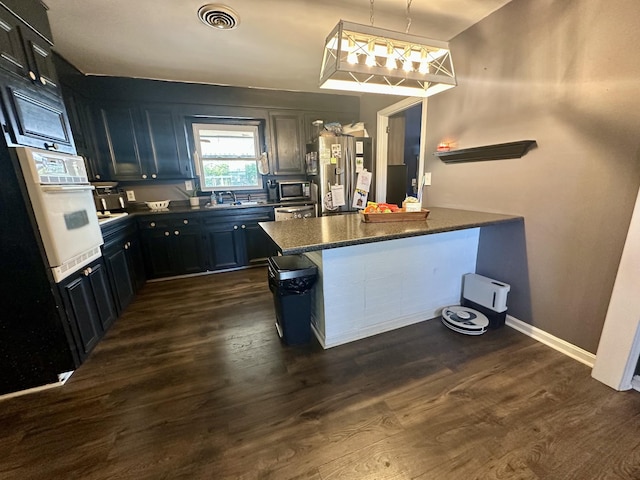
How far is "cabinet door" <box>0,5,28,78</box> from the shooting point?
1.41 m

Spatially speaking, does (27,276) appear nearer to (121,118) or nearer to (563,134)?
(121,118)

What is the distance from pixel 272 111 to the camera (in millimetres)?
3740

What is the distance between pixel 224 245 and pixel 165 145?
1.51m

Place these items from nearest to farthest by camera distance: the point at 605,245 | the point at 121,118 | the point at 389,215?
the point at 605,245
the point at 389,215
the point at 121,118

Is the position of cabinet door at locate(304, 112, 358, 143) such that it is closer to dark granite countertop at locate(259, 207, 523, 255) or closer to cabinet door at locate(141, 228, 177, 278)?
dark granite countertop at locate(259, 207, 523, 255)

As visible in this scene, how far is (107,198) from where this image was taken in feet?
9.68

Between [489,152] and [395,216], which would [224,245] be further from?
[489,152]

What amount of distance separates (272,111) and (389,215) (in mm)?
2724

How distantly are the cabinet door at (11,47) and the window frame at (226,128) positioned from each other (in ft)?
6.66

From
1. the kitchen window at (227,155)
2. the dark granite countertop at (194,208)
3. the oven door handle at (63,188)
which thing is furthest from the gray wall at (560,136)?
the oven door handle at (63,188)

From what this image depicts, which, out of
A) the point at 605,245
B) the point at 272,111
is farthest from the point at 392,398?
the point at 272,111

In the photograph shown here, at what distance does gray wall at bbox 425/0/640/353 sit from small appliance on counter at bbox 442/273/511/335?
17 centimetres

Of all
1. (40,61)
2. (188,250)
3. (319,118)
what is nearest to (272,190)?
(319,118)

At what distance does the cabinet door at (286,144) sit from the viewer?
3810mm
